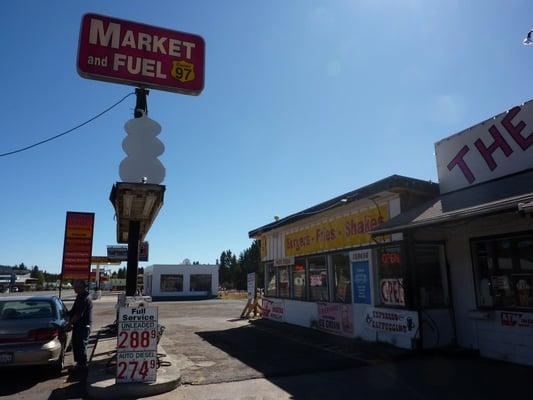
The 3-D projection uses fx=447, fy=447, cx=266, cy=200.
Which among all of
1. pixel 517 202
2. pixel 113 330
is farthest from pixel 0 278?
pixel 517 202

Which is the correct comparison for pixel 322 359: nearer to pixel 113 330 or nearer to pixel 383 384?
pixel 383 384

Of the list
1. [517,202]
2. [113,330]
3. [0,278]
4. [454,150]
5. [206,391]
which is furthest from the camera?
[0,278]

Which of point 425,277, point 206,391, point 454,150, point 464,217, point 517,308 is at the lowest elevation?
point 206,391

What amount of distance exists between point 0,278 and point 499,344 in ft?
313

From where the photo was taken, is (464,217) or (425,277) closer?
(464,217)

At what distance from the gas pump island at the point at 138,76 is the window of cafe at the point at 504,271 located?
274 inches

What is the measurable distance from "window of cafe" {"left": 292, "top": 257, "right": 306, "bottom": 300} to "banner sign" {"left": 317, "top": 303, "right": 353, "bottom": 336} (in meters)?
1.58

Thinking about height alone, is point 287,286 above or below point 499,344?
above

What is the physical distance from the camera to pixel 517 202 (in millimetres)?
6969

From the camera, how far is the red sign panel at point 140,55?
9.52 metres

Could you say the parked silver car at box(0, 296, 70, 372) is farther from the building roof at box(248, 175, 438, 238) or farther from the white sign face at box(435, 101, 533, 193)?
the white sign face at box(435, 101, 533, 193)

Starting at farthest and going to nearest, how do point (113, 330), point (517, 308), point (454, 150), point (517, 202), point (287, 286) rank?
point (287, 286) → point (113, 330) → point (454, 150) → point (517, 308) → point (517, 202)

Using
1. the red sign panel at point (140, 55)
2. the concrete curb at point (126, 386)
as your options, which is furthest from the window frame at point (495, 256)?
the red sign panel at point (140, 55)

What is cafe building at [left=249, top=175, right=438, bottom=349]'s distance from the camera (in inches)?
423
